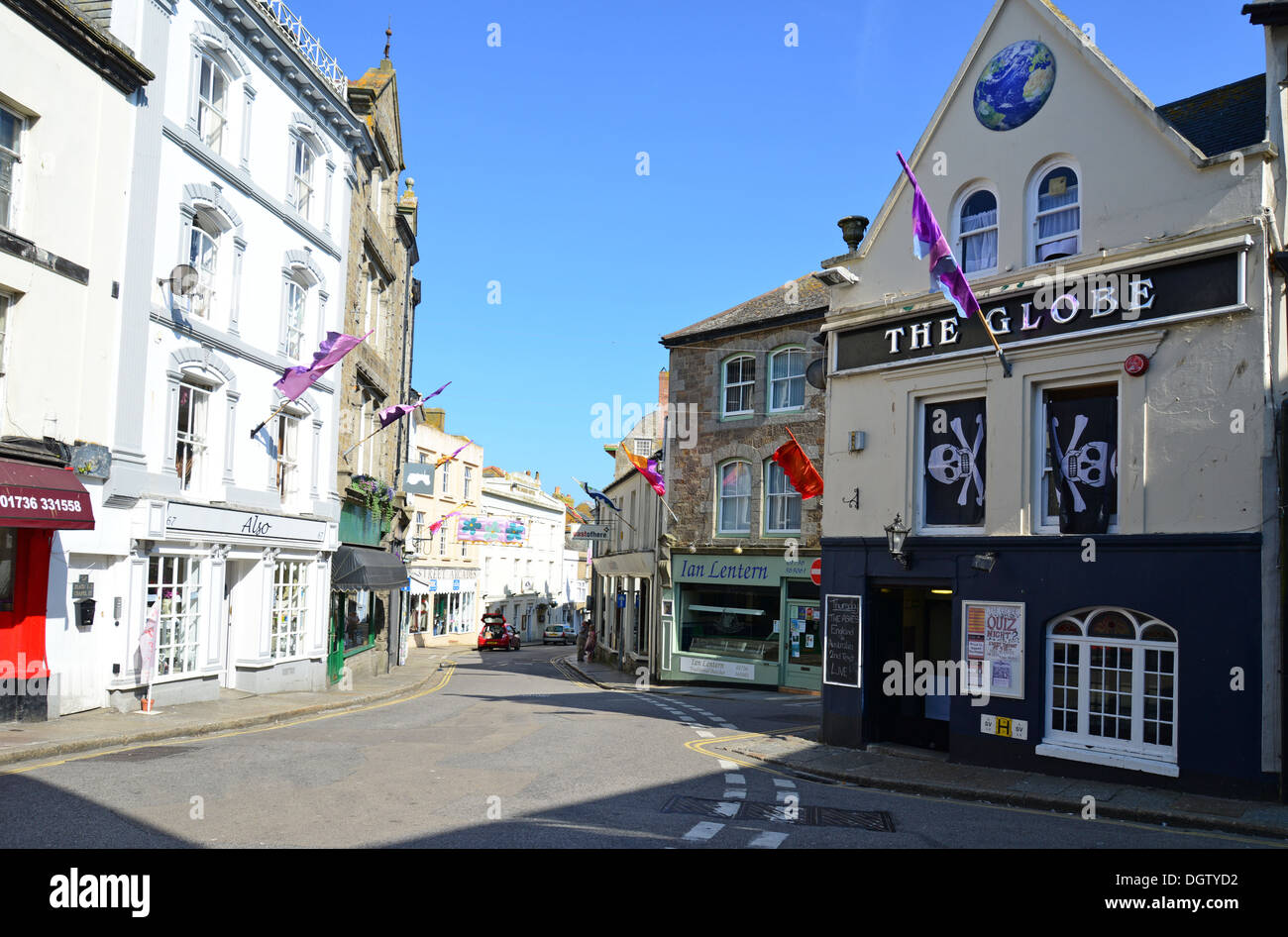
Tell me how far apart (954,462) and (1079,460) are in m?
1.91

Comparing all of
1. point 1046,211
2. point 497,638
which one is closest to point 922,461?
point 1046,211

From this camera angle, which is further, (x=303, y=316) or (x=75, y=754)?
(x=303, y=316)

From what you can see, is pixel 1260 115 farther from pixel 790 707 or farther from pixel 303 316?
pixel 303 316

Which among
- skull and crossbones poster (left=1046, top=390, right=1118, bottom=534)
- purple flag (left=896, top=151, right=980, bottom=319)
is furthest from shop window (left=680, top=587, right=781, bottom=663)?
purple flag (left=896, top=151, right=980, bottom=319)

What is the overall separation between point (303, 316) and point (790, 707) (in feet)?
46.2

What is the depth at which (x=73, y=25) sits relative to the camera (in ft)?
49.9

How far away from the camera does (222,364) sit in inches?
762

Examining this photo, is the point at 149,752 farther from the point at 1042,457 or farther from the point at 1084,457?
the point at 1084,457

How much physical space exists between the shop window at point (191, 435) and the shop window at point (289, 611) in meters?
3.32

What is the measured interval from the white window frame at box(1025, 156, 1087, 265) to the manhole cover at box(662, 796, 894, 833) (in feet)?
25.5

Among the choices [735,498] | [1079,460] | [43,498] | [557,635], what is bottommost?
[557,635]

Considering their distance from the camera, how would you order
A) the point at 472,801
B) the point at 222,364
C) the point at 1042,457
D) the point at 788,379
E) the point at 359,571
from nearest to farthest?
the point at 472,801
the point at 1042,457
the point at 222,364
the point at 359,571
the point at 788,379
